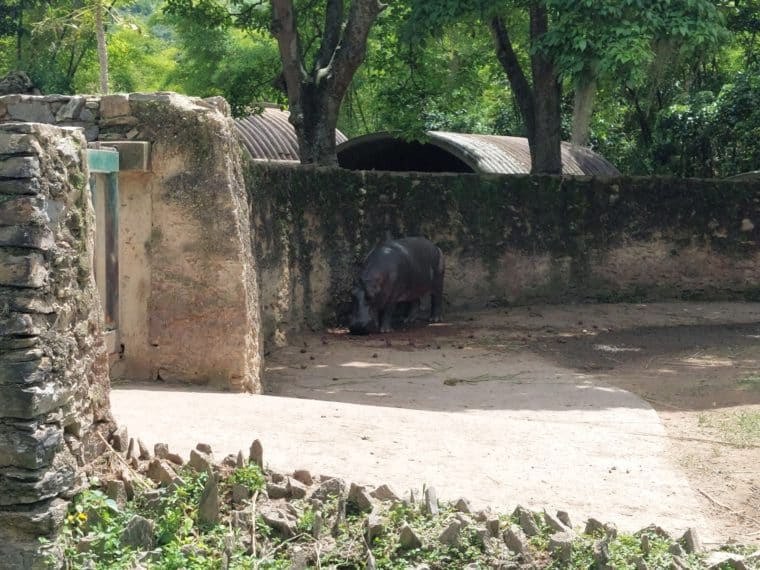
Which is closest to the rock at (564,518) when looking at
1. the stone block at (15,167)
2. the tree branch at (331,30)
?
the stone block at (15,167)

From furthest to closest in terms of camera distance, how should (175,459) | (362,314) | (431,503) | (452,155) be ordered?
(452,155) → (362,314) → (175,459) → (431,503)

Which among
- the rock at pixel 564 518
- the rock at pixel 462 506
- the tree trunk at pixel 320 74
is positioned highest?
the tree trunk at pixel 320 74

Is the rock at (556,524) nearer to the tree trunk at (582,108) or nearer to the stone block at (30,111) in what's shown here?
the stone block at (30,111)

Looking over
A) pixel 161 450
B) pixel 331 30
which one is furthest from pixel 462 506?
pixel 331 30

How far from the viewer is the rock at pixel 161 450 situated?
5488 millimetres

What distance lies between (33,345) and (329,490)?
4.79 feet

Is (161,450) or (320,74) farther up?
(320,74)

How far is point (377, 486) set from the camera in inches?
213

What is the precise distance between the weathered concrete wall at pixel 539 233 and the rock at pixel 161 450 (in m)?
6.65

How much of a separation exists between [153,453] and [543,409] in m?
3.63

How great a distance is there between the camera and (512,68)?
14906mm

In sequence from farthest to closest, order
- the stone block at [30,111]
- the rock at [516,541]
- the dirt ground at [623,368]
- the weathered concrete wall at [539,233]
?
the weathered concrete wall at [539,233]
the stone block at [30,111]
the dirt ground at [623,368]
the rock at [516,541]

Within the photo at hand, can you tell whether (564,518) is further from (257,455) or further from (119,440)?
(119,440)

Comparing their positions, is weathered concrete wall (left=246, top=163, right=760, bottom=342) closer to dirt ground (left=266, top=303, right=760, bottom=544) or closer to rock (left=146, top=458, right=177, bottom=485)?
dirt ground (left=266, top=303, right=760, bottom=544)
